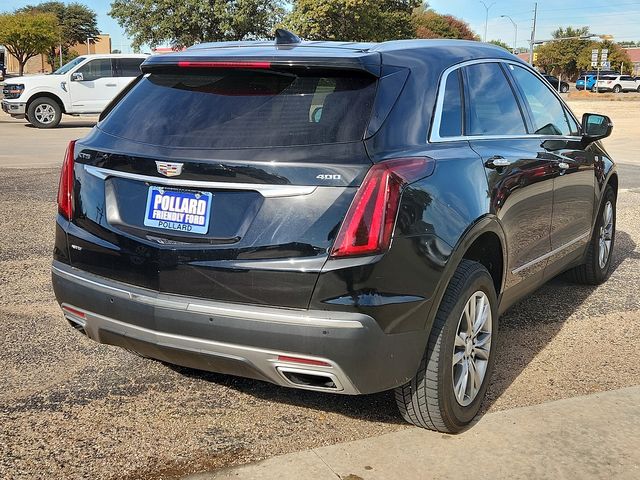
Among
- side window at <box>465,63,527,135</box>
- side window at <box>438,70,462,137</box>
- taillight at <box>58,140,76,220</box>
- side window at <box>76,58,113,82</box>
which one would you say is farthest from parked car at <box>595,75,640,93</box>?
taillight at <box>58,140,76,220</box>

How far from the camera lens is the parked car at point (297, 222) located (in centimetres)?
280

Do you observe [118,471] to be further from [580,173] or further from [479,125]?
[580,173]

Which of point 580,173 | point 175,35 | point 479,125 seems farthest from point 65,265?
point 175,35

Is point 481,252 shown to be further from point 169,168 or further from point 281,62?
point 169,168

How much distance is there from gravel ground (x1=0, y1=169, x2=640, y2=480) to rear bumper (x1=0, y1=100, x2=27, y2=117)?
15456 millimetres

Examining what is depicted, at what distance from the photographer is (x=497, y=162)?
371 cm

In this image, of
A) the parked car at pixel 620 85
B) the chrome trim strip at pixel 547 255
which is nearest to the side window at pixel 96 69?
the chrome trim strip at pixel 547 255

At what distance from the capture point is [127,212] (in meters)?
3.11

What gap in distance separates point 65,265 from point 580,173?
3401 mm

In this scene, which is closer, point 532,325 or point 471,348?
point 471,348

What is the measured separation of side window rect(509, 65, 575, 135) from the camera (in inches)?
178

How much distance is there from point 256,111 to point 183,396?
155 centimetres

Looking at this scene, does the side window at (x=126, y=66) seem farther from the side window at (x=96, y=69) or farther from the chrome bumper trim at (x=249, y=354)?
the chrome bumper trim at (x=249, y=354)

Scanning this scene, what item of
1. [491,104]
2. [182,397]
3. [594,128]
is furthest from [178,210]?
[594,128]
